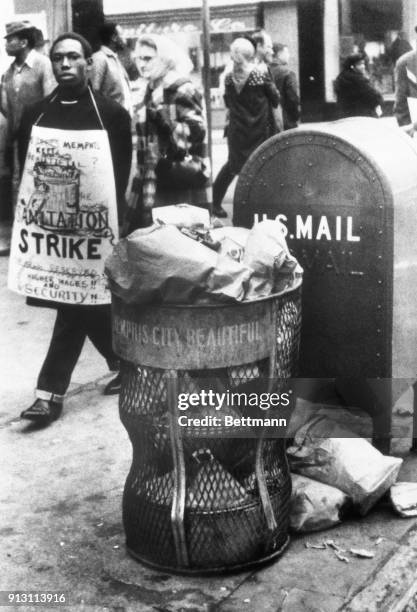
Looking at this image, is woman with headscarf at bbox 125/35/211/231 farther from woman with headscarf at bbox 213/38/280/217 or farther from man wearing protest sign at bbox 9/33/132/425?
woman with headscarf at bbox 213/38/280/217

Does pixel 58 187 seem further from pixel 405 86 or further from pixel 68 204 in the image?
pixel 405 86

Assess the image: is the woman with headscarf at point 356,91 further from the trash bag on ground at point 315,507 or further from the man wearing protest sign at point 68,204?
the trash bag on ground at point 315,507

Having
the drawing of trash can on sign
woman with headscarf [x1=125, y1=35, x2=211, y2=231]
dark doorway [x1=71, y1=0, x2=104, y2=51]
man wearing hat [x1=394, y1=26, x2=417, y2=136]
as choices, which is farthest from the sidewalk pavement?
dark doorway [x1=71, y1=0, x2=104, y2=51]

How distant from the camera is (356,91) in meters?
9.73

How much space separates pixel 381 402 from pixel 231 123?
5.79 meters

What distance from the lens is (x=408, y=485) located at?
3.65 metres

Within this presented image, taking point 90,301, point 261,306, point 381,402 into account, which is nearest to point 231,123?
point 90,301

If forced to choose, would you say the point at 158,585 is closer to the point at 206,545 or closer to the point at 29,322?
the point at 206,545

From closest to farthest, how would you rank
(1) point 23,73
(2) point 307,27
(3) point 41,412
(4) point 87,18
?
1. (3) point 41,412
2. (1) point 23,73
3. (4) point 87,18
4. (2) point 307,27

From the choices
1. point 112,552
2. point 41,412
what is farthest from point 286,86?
point 112,552

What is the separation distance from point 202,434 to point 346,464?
0.72 metres

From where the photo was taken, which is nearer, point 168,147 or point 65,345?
point 65,345

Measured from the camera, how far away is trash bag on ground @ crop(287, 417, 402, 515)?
349 centimetres

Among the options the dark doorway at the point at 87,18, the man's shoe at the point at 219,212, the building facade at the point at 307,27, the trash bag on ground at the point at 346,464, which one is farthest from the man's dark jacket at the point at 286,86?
the building facade at the point at 307,27
